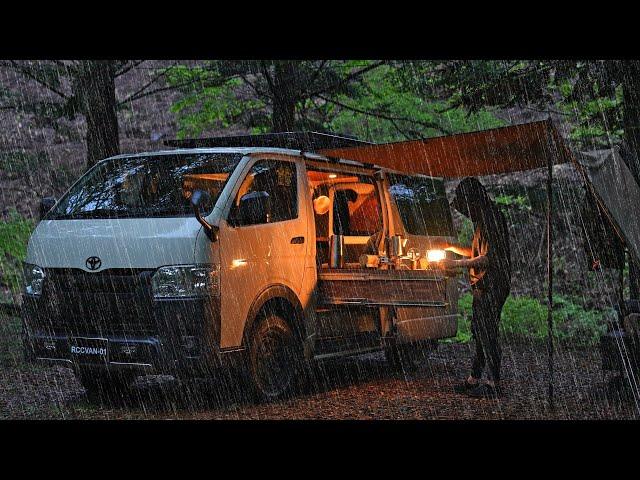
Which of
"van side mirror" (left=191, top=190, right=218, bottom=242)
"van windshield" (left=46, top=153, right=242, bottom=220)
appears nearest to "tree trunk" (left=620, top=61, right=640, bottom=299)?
"van windshield" (left=46, top=153, right=242, bottom=220)

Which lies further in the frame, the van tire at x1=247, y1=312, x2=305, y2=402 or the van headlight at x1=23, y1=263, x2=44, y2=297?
the van tire at x1=247, y1=312, x2=305, y2=402

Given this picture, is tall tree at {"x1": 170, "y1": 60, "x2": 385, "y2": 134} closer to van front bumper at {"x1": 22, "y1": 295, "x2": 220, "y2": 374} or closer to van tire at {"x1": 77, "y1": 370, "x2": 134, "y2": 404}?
van tire at {"x1": 77, "y1": 370, "x2": 134, "y2": 404}

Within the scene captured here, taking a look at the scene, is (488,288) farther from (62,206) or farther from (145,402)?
(62,206)

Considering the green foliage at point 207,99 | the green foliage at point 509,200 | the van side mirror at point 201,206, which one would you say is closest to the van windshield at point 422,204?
the van side mirror at point 201,206

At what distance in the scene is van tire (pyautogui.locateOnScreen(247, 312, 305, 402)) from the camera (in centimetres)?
815

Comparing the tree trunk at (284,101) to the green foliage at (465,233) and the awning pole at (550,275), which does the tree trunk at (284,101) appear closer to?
the green foliage at (465,233)

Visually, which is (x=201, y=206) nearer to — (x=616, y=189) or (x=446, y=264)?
(x=446, y=264)

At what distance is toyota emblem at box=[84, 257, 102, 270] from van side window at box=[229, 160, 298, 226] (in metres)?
1.21

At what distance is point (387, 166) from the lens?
11.0 metres

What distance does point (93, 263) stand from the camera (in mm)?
7781

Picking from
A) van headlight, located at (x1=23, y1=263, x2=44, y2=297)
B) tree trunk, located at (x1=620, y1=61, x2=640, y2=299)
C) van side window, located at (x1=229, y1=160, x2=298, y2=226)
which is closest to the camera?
van headlight, located at (x1=23, y1=263, x2=44, y2=297)

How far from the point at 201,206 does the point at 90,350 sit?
1.44 m

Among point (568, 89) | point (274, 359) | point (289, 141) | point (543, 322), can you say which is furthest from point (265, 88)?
point (274, 359)

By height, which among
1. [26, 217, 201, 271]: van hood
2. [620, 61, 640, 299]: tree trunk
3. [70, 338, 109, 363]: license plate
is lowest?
[70, 338, 109, 363]: license plate
